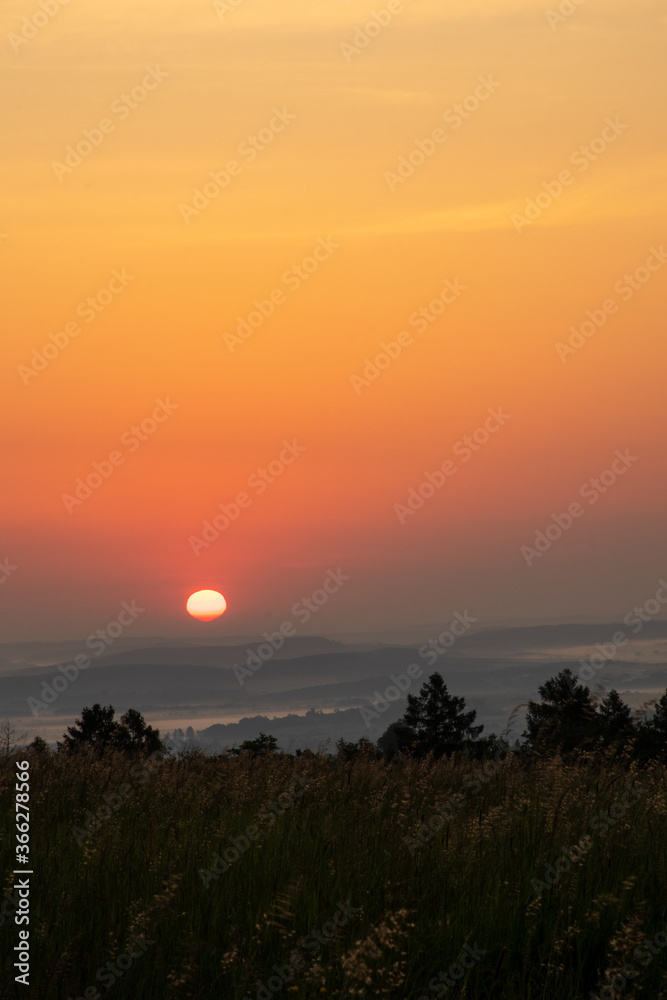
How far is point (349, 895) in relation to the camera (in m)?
5.76

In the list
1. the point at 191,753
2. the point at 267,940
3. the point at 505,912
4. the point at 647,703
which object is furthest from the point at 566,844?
the point at 191,753

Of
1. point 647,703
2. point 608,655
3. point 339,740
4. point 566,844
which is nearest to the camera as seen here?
point 566,844

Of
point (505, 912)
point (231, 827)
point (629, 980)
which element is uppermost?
point (231, 827)

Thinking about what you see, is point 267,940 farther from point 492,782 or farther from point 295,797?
point 492,782

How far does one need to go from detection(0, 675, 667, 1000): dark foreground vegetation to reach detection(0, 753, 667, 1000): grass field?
2cm

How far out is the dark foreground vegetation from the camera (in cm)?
522

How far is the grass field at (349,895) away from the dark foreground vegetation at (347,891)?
0.02 metres

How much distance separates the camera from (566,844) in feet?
22.0

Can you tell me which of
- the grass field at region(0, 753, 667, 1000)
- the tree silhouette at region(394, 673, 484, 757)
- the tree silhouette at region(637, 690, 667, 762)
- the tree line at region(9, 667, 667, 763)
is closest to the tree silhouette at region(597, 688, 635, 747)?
the tree line at region(9, 667, 667, 763)

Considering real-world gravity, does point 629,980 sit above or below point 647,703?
below

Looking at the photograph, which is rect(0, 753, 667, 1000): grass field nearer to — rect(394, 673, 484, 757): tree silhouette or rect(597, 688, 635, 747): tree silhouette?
→ rect(597, 688, 635, 747): tree silhouette

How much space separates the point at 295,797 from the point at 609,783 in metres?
2.88

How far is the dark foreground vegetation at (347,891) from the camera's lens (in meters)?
5.22

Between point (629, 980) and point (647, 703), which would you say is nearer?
point (629, 980)
